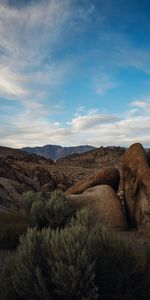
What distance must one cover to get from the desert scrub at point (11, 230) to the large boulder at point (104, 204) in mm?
2687

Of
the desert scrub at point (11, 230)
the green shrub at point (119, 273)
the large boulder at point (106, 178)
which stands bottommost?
the desert scrub at point (11, 230)

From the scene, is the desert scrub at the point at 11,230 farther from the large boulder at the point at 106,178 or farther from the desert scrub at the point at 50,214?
the large boulder at the point at 106,178

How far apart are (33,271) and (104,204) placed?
7742 mm

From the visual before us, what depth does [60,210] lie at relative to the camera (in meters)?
10.4

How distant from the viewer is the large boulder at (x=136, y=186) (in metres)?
10.9

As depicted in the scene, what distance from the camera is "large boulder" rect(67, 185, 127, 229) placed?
11656mm

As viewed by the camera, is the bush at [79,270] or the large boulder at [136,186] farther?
the large boulder at [136,186]

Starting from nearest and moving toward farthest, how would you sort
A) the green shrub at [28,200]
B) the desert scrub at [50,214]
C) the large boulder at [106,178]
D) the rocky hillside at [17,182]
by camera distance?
the desert scrub at [50,214]
the green shrub at [28,200]
the large boulder at [106,178]
the rocky hillside at [17,182]

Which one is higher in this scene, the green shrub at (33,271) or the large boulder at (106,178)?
the large boulder at (106,178)

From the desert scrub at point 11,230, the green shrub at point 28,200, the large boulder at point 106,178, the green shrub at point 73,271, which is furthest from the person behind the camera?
the large boulder at point 106,178

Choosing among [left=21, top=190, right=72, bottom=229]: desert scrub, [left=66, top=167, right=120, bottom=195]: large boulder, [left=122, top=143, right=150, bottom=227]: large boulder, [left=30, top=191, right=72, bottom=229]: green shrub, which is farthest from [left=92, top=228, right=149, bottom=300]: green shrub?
[left=66, top=167, right=120, bottom=195]: large boulder

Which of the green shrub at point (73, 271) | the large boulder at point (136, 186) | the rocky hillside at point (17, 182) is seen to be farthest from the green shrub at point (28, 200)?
the green shrub at point (73, 271)

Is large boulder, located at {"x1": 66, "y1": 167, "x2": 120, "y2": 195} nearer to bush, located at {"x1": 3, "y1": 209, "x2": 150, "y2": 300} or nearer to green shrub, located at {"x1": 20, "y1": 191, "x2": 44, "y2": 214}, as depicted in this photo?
green shrub, located at {"x1": 20, "y1": 191, "x2": 44, "y2": 214}

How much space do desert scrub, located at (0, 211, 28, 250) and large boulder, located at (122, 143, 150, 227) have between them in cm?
390
